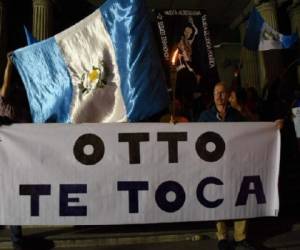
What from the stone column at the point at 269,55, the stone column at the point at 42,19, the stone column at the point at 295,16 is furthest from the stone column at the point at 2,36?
the stone column at the point at 295,16

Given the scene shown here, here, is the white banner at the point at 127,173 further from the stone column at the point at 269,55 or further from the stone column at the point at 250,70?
the stone column at the point at 250,70

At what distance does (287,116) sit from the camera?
825cm

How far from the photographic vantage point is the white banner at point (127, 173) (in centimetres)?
445

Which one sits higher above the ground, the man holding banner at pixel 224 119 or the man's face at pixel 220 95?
the man's face at pixel 220 95

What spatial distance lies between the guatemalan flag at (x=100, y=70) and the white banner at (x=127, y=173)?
0.26 meters

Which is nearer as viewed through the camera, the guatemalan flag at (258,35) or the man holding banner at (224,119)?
the man holding banner at (224,119)

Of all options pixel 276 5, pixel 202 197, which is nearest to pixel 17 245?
pixel 202 197

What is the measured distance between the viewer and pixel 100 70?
186 inches

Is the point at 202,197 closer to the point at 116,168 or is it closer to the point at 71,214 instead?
the point at 116,168

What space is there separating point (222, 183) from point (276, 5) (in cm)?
875

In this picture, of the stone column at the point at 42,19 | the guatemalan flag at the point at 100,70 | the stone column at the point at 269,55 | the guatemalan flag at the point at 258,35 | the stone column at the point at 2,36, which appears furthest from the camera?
the stone column at the point at 269,55

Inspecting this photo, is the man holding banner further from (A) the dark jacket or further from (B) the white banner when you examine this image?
(B) the white banner

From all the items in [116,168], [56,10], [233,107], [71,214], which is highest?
[56,10]

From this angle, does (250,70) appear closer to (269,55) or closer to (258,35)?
(269,55)
